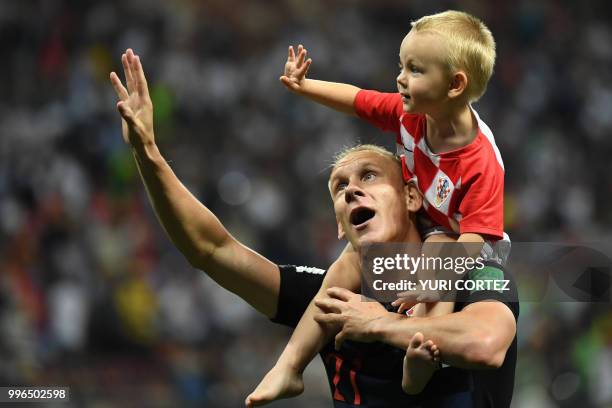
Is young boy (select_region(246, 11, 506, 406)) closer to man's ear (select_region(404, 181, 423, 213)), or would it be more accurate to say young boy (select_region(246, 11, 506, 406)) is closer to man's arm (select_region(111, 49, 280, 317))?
man's ear (select_region(404, 181, 423, 213))

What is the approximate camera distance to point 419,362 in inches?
102

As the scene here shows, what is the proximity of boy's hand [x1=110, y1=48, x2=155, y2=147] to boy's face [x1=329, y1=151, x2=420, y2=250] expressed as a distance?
650mm

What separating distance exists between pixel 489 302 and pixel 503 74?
272 inches

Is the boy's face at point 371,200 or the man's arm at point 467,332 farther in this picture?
the boy's face at point 371,200

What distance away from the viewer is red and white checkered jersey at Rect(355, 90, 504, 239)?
9.41 feet

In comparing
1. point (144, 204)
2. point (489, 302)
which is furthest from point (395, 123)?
point (144, 204)

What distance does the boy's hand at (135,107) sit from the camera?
269 centimetres

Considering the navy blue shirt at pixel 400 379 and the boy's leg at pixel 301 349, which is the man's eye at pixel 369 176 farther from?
the navy blue shirt at pixel 400 379

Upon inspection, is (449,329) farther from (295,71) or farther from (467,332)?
(295,71)

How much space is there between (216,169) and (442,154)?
212 inches

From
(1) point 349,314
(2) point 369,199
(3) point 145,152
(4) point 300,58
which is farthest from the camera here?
(4) point 300,58

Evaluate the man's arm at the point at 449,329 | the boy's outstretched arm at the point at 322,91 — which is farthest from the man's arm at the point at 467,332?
the boy's outstretched arm at the point at 322,91

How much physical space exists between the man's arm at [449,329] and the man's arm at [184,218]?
12.9 inches

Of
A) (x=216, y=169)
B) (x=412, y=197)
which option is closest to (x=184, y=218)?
(x=412, y=197)
